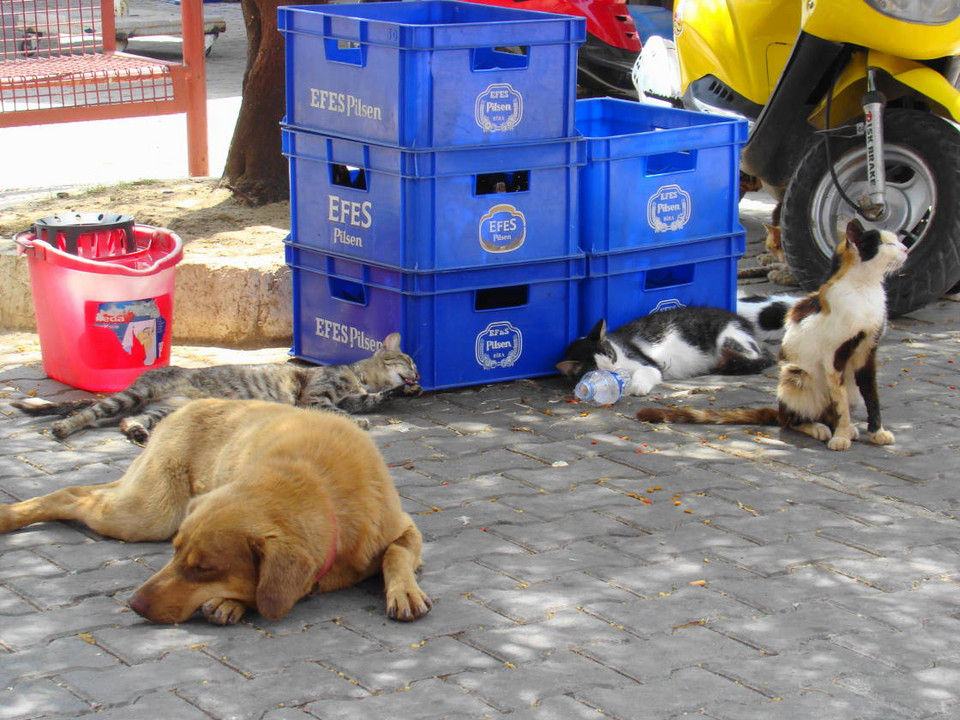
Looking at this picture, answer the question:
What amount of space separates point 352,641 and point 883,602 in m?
1.71

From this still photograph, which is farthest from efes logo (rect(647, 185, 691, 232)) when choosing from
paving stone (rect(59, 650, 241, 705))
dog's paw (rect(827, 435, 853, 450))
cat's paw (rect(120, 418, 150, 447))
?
paving stone (rect(59, 650, 241, 705))

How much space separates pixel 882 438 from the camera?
5.43 meters

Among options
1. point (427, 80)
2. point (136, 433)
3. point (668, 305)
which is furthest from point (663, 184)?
point (136, 433)

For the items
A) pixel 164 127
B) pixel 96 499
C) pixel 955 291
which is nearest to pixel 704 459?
pixel 96 499

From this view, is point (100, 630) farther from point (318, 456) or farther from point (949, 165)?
point (949, 165)

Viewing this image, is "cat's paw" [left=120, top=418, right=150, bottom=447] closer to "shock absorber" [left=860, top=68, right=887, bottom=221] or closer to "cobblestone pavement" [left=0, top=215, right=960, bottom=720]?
"cobblestone pavement" [left=0, top=215, right=960, bottom=720]

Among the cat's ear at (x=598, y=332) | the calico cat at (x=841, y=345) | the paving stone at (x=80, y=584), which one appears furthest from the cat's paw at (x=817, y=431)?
the paving stone at (x=80, y=584)

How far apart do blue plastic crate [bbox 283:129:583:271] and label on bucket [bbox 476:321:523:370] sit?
0.36 meters

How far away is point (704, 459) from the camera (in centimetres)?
528

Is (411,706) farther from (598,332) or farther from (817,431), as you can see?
(598,332)

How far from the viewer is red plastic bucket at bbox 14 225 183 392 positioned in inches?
234

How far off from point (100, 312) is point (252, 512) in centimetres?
277

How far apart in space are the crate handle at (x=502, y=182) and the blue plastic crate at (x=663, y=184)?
0.31m

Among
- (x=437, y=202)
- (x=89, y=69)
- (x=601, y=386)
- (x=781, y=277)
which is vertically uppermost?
(x=89, y=69)
